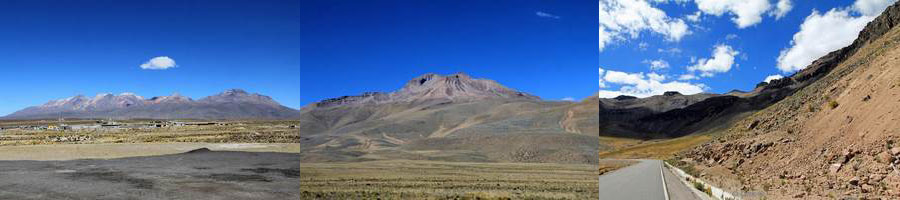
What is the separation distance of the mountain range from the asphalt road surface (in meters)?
17.5

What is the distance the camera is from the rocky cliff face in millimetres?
16016

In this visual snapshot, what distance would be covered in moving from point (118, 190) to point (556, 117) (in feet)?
370

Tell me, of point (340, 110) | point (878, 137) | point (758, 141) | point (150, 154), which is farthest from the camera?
point (340, 110)

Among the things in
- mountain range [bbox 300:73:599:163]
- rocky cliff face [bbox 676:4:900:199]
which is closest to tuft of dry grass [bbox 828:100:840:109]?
rocky cliff face [bbox 676:4:900:199]

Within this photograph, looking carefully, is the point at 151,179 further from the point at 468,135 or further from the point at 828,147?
the point at 468,135

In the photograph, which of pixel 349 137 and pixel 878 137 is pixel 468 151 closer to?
pixel 349 137

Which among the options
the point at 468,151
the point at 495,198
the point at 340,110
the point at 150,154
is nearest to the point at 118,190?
the point at 495,198

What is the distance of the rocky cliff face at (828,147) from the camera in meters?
16.0

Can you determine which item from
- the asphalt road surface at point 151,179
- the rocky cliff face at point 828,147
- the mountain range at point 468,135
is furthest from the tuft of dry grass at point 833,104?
the mountain range at point 468,135

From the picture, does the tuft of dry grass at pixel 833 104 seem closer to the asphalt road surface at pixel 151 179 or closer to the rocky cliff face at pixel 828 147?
the rocky cliff face at pixel 828 147

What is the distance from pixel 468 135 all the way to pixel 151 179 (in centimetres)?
8839

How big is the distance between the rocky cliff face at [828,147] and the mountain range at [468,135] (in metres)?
25.3

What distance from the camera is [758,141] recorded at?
1118 inches

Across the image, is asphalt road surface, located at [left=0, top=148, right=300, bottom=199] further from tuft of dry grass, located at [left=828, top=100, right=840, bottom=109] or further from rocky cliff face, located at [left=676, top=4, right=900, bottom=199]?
tuft of dry grass, located at [left=828, top=100, right=840, bottom=109]
